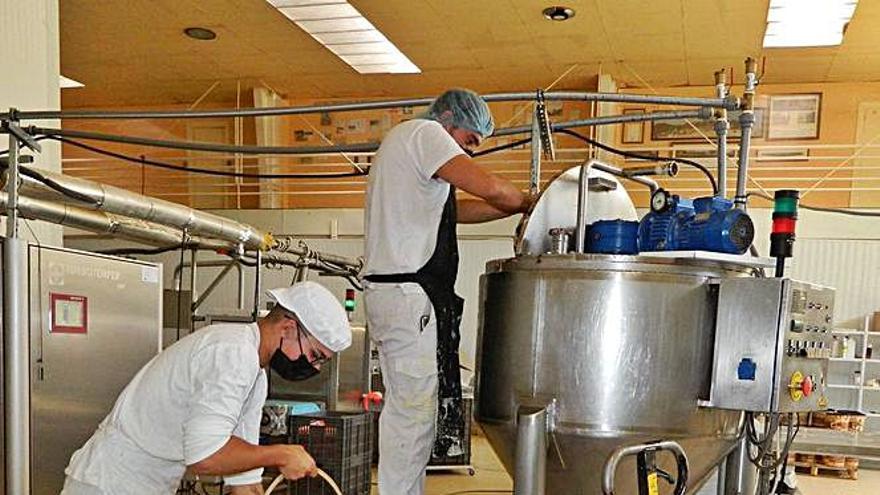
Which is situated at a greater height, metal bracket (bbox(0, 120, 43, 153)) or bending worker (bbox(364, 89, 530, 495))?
metal bracket (bbox(0, 120, 43, 153))

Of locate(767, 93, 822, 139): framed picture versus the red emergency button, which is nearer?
the red emergency button

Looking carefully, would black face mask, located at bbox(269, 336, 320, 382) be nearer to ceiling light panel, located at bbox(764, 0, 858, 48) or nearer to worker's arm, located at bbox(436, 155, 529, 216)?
worker's arm, located at bbox(436, 155, 529, 216)

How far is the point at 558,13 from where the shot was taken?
21.9 feet

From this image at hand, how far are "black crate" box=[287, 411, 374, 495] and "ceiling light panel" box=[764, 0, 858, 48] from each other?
5.06 m

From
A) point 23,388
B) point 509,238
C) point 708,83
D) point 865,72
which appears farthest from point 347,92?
point 23,388

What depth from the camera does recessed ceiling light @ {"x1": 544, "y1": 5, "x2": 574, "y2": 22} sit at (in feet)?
21.5

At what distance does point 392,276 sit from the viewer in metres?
2.01

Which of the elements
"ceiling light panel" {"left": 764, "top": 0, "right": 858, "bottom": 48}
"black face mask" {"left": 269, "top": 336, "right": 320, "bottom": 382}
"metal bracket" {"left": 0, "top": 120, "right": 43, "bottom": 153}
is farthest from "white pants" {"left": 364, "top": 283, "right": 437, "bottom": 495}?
"ceiling light panel" {"left": 764, "top": 0, "right": 858, "bottom": 48}

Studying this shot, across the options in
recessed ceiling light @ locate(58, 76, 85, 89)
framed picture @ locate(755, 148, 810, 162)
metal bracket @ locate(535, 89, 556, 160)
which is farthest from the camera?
recessed ceiling light @ locate(58, 76, 85, 89)

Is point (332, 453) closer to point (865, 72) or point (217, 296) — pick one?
point (217, 296)

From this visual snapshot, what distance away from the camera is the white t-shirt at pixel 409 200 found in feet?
6.61

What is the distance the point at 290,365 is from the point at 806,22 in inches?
256

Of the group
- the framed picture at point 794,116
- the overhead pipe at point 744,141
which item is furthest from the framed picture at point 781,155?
the overhead pipe at point 744,141

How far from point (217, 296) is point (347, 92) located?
2969 mm
